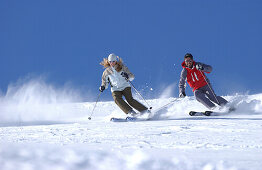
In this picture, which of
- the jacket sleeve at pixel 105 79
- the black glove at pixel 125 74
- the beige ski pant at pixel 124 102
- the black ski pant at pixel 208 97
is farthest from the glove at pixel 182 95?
the jacket sleeve at pixel 105 79

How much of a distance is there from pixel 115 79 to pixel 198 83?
Result: 6.82ft

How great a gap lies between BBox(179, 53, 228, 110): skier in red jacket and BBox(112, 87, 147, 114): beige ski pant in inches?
41.7

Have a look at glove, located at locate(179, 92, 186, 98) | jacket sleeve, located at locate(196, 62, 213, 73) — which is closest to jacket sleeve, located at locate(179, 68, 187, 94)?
glove, located at locate(179, 92, 186, 98)

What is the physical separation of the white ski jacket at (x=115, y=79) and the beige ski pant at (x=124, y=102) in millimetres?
107

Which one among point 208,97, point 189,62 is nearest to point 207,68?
point 189,62

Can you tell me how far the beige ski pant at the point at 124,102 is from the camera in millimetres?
7227

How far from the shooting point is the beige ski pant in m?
7.23

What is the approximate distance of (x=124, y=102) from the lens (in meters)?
7.33

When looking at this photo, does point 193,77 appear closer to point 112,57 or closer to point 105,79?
point 112,57

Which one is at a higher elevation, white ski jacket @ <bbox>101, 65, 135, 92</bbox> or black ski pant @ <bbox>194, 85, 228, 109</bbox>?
white ski jacket @ <bbox>101, 65, 135, 92</bbox>

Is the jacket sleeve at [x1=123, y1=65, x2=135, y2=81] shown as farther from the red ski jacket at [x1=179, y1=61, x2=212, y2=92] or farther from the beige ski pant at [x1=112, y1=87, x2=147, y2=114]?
the red ski jacket at [x1=179, y1=61, x2=212, y2=92]

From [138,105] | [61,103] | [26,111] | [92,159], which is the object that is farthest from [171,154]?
[61,103]

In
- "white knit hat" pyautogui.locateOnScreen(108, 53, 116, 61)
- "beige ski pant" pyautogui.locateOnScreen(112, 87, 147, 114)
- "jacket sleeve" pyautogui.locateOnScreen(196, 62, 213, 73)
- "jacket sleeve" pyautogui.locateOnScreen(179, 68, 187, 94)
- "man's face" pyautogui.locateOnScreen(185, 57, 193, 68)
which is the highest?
"white knit hat" pyautogui.locateOnScreen(108, 53, 116, 61)

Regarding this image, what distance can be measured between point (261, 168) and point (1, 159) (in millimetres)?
1493
